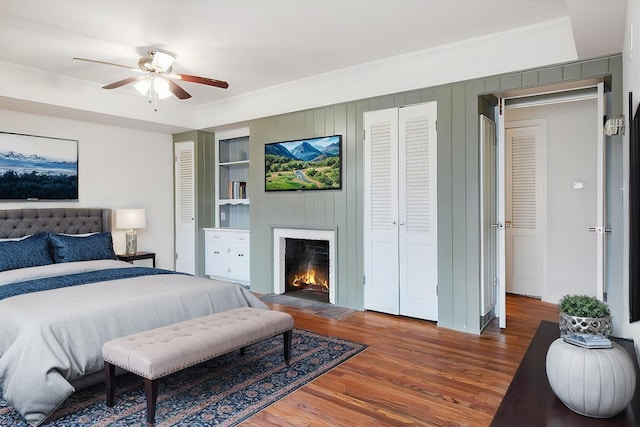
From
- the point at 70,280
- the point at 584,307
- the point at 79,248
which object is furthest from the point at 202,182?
the point at 584,307

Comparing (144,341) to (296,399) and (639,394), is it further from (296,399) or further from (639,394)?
(639,394)

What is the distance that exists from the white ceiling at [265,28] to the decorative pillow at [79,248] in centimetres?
184

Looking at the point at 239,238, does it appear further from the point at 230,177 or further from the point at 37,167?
the point at 37,167

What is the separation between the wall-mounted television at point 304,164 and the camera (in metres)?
4.70

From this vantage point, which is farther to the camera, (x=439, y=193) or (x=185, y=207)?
(x=185, y=207)

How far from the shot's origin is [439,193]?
397 centimetres

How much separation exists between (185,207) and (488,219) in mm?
4410

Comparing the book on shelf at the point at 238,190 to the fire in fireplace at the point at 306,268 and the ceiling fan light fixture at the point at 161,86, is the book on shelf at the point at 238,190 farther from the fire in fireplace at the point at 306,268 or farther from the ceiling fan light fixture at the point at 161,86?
the ceiling fan light fixture at the point at 161,86

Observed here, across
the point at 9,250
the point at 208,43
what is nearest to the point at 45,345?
the point at 9,250

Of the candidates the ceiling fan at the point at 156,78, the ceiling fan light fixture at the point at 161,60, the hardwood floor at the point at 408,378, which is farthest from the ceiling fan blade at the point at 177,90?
the hardwood floor at the point at 408,378

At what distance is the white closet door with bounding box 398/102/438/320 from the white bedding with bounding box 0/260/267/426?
1738mm

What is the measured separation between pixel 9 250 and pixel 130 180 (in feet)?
6.87

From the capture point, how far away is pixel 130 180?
5.84 meters

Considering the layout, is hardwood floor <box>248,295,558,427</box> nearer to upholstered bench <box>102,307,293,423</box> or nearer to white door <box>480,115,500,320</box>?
white door <box>480,115,500,320</box>
